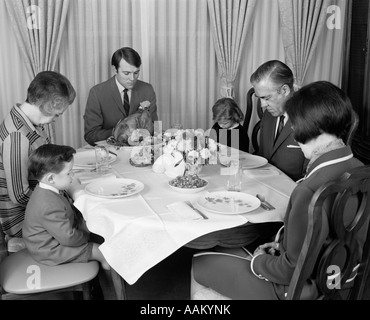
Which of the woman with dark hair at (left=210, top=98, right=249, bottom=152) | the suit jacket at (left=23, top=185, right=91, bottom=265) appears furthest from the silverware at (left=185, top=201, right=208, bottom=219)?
the woman with dark hair at (left=210, top=98, right=249, bottom=152)

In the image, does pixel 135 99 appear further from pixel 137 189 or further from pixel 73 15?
pixel 137 189

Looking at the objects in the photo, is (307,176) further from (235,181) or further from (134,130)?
(134,130)

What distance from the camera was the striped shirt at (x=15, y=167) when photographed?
229 cm

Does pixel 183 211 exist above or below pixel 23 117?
below

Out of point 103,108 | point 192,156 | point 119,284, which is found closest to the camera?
point 119,284

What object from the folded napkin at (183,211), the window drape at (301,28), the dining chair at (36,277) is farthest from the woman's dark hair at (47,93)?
the window drape at (301,28)

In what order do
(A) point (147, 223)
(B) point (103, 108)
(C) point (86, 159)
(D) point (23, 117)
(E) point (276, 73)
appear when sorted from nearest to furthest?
(A) point (147, 223) < (D) point (23, 117) < (E) point (276, 73) < (C) point (86, 159) < (B) point (103, 108)

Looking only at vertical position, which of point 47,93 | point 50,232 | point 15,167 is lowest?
point 50,232

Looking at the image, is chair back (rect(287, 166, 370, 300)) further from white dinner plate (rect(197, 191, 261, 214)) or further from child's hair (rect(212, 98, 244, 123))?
child's hair (rect(212, 98, 244, 123))

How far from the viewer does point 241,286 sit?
175cm

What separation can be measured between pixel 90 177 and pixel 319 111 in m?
1.32

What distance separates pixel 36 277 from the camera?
202 centimetres

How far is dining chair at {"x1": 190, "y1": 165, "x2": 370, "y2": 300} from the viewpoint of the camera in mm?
1364

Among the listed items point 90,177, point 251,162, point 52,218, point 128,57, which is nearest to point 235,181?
point 251,162
